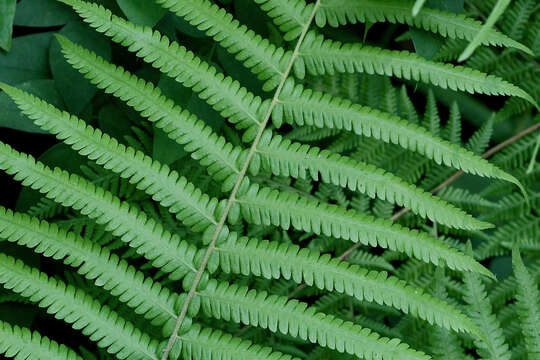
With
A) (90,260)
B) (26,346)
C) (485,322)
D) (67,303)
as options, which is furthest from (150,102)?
(485,322)

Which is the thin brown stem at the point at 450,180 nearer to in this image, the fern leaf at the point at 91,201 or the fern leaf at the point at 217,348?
the fern leaf at the point at 217,348

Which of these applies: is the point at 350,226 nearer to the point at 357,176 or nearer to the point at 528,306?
the point at 357,176

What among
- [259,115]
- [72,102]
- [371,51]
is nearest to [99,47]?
[72,102]

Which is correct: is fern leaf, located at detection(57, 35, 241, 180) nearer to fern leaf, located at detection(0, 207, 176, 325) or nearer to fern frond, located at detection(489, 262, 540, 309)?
fern leaf, located at detection(0, 207, 176, 325)

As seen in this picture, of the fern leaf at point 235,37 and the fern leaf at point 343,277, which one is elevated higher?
the fern leaf at point 235,37

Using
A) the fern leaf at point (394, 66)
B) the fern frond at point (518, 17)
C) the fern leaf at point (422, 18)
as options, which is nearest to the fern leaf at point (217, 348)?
the fern leaf at point (394, 66)

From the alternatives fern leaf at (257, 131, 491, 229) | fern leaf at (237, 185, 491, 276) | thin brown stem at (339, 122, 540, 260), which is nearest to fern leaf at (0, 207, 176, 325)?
fern leaf at (237, 185, 491, 276)
